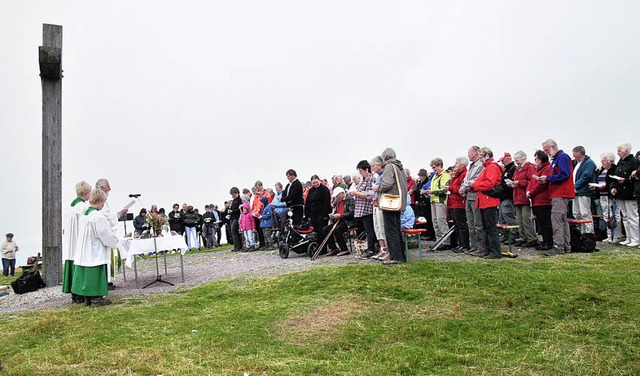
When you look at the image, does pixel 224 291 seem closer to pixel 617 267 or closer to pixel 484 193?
pixel 484 193

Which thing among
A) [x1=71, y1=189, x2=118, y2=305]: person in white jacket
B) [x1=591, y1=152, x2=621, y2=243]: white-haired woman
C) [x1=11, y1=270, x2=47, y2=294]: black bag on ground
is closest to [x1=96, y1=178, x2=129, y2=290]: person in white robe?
[x1=71, y1=189, x2=118, y2=305]: person in white jacket

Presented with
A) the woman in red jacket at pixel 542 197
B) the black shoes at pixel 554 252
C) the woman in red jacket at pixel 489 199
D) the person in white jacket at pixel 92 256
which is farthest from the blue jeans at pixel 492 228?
the person in white jacket at pixel 92 256

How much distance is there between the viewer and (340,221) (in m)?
11.7

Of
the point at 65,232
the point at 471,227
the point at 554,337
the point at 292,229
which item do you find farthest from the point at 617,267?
the point at 65,232

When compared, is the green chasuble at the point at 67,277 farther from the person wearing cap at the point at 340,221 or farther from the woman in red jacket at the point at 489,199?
the woman in red jacket at the point at 489,199

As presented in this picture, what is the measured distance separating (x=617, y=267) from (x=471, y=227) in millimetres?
2793

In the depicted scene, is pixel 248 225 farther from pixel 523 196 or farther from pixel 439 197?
pixel 523 196

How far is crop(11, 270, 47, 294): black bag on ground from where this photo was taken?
10.0 m

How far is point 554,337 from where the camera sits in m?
4.79

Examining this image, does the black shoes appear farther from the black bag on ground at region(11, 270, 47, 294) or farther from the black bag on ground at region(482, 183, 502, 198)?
the black bag on ground at region(11, 270, 47, 294)

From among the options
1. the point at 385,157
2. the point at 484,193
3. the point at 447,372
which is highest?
the point at 385,157

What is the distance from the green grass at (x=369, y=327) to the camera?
4312 millimetres

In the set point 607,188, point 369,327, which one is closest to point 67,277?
point 369,327

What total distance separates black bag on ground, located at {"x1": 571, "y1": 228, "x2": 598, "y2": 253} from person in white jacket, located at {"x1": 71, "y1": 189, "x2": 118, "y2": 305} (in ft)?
27.7
